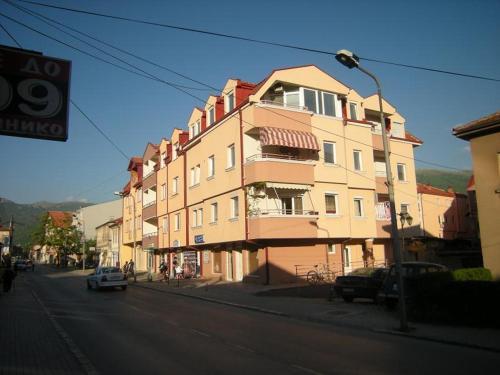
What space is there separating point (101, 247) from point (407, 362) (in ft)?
226

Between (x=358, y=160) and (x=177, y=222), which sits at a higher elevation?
(x=358, y=160)

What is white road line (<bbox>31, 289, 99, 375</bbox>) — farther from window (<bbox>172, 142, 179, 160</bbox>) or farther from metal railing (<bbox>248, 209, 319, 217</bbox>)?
window (<bbox>172, 142, 179, 160</bbox>)

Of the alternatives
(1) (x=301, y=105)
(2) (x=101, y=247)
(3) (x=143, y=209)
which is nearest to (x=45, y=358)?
(1) (x=301, y=105)

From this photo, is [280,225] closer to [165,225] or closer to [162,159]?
[165,225]

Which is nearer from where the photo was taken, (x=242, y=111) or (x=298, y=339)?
(x=298, y=339)

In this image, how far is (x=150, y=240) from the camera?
151 feet

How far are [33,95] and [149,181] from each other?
134 feet

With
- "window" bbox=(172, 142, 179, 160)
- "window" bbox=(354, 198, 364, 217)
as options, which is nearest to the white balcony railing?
"window" bbox=(354, 198, 364, 217)

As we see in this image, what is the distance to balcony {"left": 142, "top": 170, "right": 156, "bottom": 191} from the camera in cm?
4673

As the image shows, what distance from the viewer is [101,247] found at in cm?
7200

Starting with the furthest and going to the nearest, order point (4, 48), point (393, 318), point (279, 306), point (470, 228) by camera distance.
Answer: point (470, 228) → point (279, 306) → point (393, 318) → point (4, 48)

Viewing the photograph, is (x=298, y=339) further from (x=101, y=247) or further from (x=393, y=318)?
(x=101, y=247)

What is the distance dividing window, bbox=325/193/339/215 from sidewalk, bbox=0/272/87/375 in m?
18.8

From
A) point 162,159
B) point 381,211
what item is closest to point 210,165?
point 381,211
